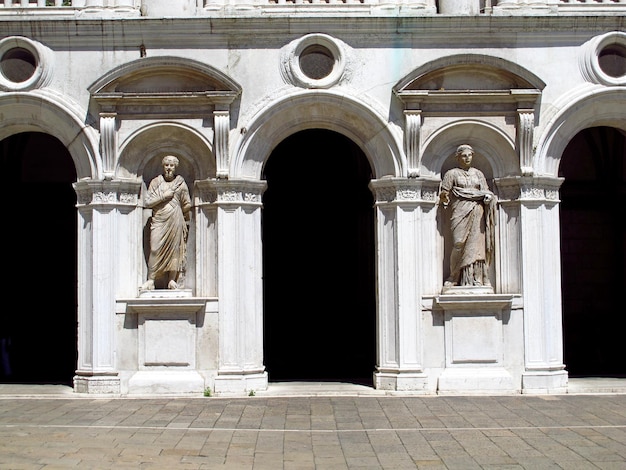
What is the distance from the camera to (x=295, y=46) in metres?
15.7

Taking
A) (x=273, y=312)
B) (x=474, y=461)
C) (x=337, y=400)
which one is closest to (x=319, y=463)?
(x=474, y=461)

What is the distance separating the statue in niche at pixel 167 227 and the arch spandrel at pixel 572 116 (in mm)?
5839

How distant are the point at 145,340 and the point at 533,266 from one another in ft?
20.8

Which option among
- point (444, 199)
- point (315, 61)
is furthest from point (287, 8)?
point (444, 199)

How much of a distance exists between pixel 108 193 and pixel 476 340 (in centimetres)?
636

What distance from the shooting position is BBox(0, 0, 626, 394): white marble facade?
15.5m

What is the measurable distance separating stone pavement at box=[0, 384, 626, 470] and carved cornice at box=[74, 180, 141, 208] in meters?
3.09

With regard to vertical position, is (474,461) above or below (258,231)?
below

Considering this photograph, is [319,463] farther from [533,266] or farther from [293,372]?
[293,372]

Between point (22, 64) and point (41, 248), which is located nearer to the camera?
point (22, 64)

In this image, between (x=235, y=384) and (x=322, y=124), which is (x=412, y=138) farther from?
(x=235, y=384)

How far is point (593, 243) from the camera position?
Answer: 20766 mm

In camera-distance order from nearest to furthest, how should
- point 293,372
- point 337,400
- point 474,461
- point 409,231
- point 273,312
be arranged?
point 474,461, point 337,400, point 409,231, point 293,372, point 273,312

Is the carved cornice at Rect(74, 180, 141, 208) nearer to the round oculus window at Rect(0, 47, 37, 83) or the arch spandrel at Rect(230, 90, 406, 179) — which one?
the arch spandrel at Rect(230, 90, 406, 179)
